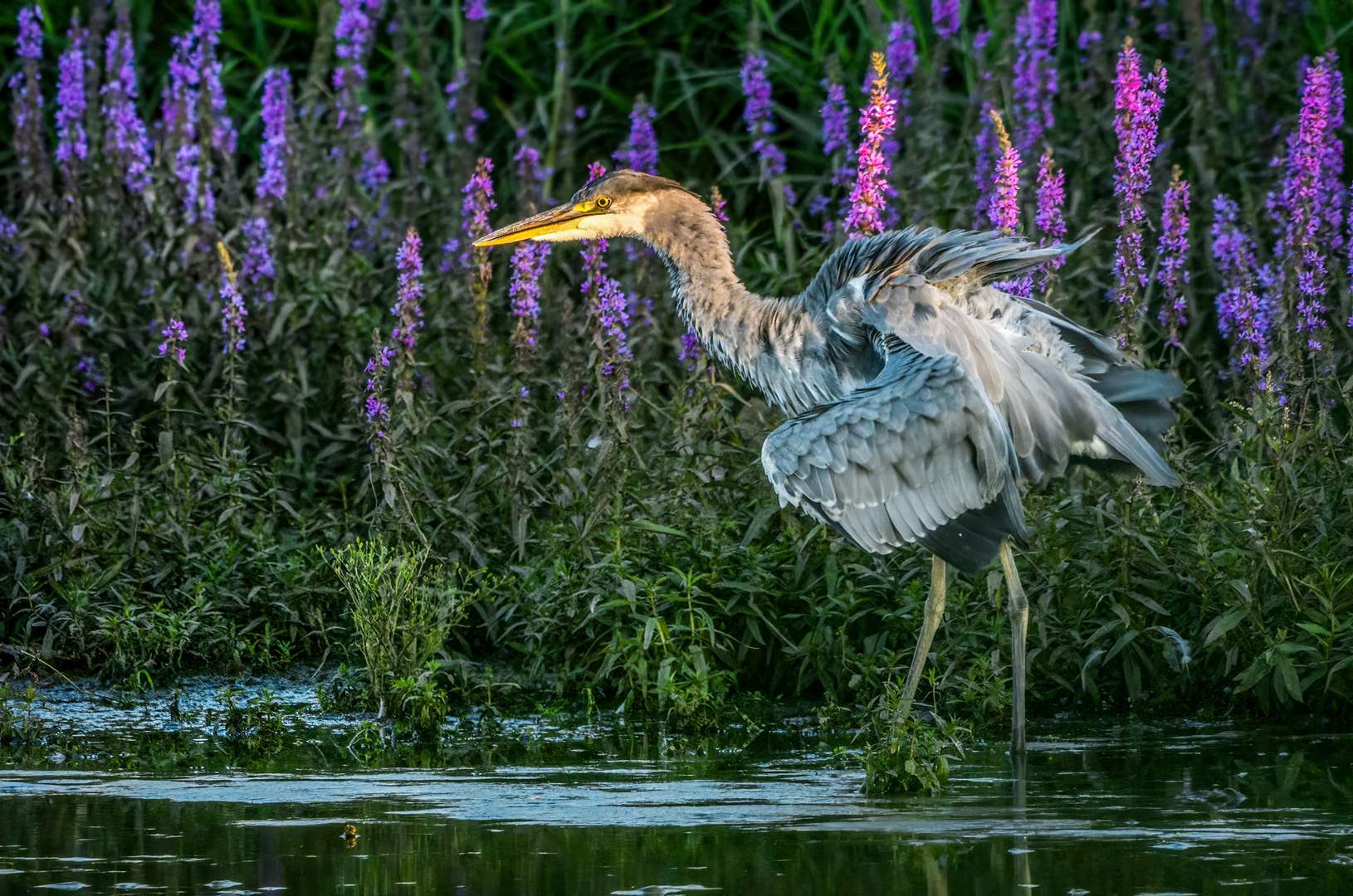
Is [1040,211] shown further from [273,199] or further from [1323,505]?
[273,199]

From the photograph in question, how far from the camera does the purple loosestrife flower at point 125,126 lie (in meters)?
9.22

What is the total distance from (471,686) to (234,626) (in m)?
0.99

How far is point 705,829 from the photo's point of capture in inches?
172

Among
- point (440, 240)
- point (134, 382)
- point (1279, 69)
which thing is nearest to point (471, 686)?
point (134, 382)

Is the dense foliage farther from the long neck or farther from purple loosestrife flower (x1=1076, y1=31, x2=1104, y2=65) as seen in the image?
the long neck

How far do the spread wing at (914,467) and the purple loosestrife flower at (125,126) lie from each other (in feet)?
15.9

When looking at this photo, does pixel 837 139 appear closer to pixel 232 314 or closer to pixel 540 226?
pixel 540 226

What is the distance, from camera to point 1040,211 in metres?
7.20

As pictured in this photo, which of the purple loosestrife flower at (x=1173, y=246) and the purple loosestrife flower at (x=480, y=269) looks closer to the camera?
the purple loosestrife flower at (x=1173, y=246)

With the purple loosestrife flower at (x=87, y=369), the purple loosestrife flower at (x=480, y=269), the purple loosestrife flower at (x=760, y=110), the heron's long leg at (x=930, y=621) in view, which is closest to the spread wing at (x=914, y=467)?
the heron's long leg at (x=930, y=621)

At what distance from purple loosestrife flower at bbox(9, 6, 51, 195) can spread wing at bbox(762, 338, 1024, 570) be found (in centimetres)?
521

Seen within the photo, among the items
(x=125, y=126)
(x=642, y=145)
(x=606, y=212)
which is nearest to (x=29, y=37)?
(x=125, y=126)

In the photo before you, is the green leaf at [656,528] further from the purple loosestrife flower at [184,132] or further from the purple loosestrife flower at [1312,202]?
the purple loosestrife flower at [184,132]

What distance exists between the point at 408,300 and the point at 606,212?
0.96 meters
